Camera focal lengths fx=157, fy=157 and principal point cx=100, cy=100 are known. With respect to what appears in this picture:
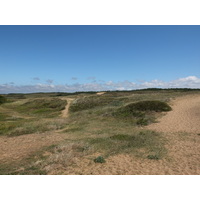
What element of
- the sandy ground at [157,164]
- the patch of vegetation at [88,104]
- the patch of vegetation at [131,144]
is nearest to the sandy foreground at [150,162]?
the sandy ground at [157,164]

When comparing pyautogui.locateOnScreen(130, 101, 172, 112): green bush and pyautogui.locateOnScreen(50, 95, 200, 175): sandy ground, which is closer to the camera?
pyautogui.locateOnScreen(50, 95, 200, 175): sandy ground

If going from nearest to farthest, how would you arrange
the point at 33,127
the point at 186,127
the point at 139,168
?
1. the point at 139,168
2. the point at 186,127
3. the point at 33,127

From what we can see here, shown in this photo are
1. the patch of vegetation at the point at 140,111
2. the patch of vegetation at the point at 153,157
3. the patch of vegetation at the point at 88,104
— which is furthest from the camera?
the patch of vegetation at the point at 88,104

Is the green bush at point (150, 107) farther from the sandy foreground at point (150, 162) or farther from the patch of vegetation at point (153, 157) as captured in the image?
the patch of vegetation at point (153, 157)

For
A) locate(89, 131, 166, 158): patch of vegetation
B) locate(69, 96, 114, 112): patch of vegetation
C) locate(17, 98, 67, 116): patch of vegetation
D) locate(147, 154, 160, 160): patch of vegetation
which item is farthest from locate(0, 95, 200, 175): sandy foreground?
locate(69, 96, 114, 112): patch of vegetation

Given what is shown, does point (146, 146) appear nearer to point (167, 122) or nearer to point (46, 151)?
point (46, 151)

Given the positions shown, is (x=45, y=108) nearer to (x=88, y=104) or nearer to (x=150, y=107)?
(x=88, y=104)

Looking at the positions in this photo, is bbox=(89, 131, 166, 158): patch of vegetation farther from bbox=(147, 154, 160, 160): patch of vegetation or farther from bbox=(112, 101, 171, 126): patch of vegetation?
bbox=(112, 101, 171, 126): patch of vegetation

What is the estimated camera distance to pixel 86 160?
29.7 feet

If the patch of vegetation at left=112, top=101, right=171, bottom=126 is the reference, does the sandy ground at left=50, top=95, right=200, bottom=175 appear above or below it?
below

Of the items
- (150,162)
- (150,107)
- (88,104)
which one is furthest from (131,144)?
(88,104)

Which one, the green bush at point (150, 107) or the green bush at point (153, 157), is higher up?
the green bush at point (150, 107)

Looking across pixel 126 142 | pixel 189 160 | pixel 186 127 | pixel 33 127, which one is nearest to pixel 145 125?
pixel 186 127

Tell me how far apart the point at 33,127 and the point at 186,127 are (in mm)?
18081
